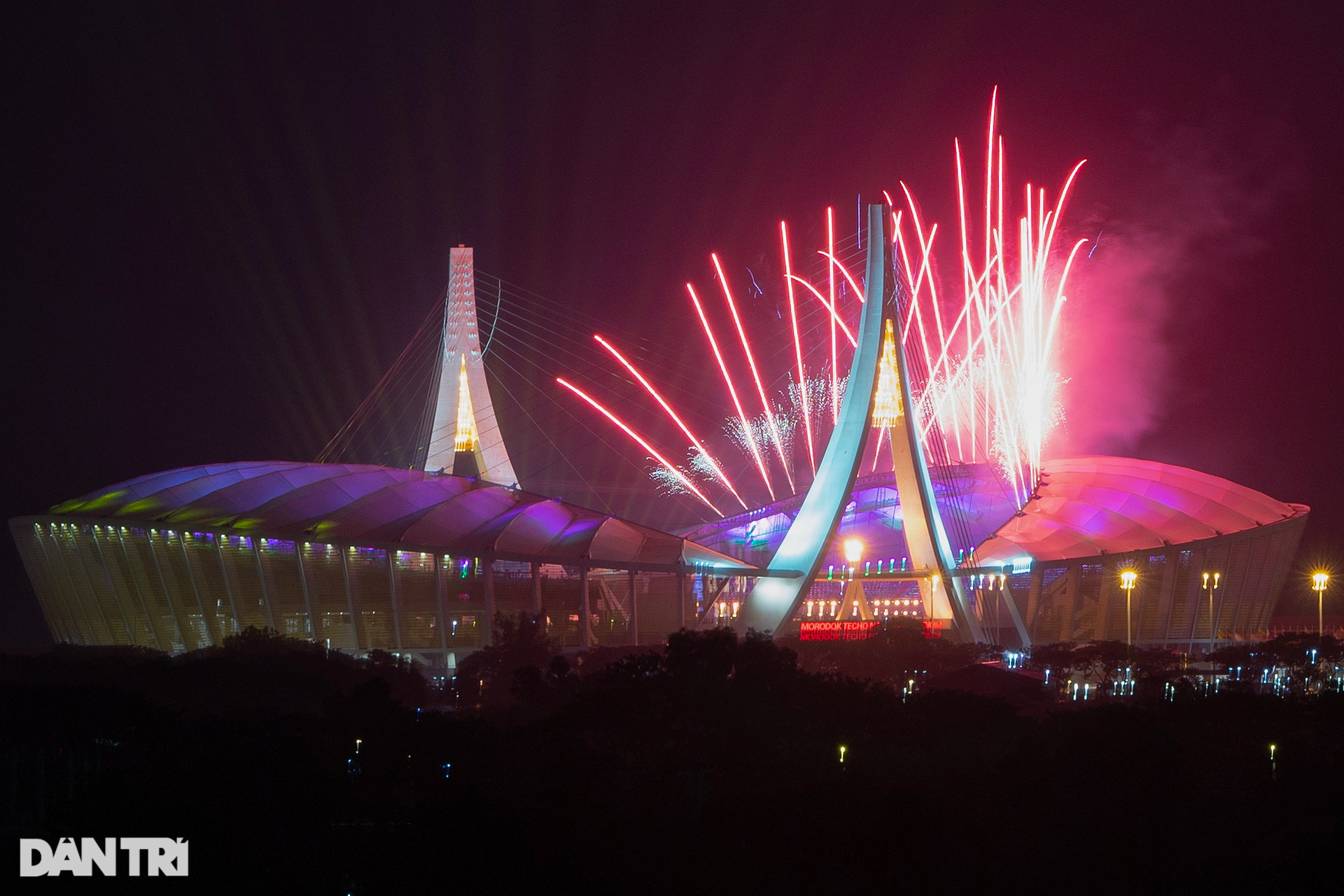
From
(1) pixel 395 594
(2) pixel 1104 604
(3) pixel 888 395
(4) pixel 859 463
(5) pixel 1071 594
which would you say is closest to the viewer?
(1) pixel 395 594

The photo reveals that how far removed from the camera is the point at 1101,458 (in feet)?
168

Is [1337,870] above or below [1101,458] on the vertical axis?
below

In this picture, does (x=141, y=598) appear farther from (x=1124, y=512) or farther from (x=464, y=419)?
(x=1124, y=512)

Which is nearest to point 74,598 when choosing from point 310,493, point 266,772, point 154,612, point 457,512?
point 154,612

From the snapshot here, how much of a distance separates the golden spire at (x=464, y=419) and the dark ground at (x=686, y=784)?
28761 mm

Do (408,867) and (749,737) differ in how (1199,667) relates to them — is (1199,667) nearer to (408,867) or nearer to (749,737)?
(749,737)

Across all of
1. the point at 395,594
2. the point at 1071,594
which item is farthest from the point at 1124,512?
the point at 395,594

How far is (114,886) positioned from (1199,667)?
103 ft

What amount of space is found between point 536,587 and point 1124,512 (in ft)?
67.4

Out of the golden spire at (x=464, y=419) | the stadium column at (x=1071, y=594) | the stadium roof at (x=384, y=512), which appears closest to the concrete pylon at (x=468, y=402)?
the golden spire at (x=464, y=419)

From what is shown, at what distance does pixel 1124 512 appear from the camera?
44.8 m

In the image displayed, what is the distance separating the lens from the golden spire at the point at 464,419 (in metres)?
57.4

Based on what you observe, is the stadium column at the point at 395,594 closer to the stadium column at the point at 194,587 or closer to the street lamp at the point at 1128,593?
the stadium column at the point at 194,587

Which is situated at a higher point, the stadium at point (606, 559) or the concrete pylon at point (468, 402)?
the concrete pylon at point (468, 402)
